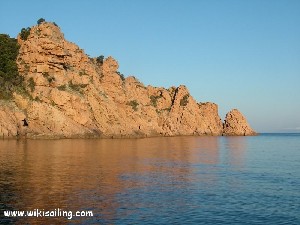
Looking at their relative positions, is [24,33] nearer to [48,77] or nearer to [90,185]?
[48,77]

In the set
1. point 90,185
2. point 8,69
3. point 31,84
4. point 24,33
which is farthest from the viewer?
point 24,33

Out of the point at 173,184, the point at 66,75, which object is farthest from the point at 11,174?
the point at 66,75

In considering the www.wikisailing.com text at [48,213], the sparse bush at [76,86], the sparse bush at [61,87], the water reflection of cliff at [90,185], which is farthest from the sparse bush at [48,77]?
the www.wikisailing.com text at [48,213]

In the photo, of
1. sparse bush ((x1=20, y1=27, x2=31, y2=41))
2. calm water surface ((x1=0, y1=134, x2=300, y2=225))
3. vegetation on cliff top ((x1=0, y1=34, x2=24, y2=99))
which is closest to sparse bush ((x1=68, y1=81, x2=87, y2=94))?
vegetation on cliff top ((x1=0, y1=34, x2=24, y2=99))

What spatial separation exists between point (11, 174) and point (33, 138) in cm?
→ 8451

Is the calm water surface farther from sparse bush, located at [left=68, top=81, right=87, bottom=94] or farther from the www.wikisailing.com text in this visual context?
sparse bush, located at [left=68, top=81, right=87, bottom=94]

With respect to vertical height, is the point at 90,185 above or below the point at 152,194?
above

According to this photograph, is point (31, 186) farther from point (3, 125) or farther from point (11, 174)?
point (3, 125)

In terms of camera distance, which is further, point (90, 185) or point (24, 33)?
point (24, 33)

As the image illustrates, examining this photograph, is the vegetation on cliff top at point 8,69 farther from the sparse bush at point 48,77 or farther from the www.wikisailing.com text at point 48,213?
the www.wikisailing.com text at point 48,213

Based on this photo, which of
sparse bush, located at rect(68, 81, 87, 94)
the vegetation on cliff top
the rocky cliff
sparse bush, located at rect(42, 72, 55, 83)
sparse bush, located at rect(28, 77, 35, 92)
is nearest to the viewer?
the rocky cliff

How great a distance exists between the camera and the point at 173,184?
4119cm

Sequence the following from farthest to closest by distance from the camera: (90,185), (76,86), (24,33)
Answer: (76,86), (24,33), (90,185)

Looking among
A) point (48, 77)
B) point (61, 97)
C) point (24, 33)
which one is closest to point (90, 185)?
point (61, 97)
